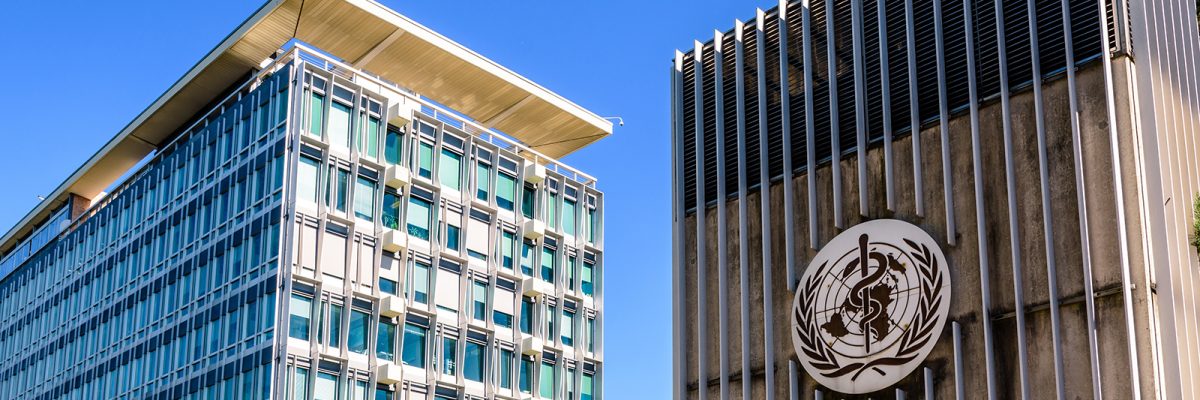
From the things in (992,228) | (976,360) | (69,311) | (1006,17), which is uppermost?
(69,311)

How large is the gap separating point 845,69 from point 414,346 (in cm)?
3270

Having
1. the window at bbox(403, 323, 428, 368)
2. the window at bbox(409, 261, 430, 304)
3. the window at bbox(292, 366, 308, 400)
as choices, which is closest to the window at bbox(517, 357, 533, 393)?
the window at bbox(403, 323, 428, 368)

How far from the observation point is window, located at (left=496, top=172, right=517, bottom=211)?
64250 millimetres

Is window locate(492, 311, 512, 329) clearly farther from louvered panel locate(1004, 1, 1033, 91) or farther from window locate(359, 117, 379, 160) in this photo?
louvered panel locate(1004, 1, 1033, 91)

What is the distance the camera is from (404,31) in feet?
198

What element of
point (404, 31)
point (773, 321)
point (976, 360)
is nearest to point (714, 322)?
point (773, 321)

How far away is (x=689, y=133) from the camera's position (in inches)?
1275

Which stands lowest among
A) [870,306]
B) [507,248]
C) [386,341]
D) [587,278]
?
[870,306]

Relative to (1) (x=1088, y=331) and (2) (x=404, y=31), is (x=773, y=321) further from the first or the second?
(2) (x=404, y=31)

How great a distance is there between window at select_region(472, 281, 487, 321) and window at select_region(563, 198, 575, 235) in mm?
6760

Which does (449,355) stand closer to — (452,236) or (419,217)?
(452,236)

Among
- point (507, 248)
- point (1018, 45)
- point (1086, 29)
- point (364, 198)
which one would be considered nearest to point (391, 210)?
point (364, 198)

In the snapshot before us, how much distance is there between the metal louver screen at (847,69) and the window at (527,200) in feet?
109

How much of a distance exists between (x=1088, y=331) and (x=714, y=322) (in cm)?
897
